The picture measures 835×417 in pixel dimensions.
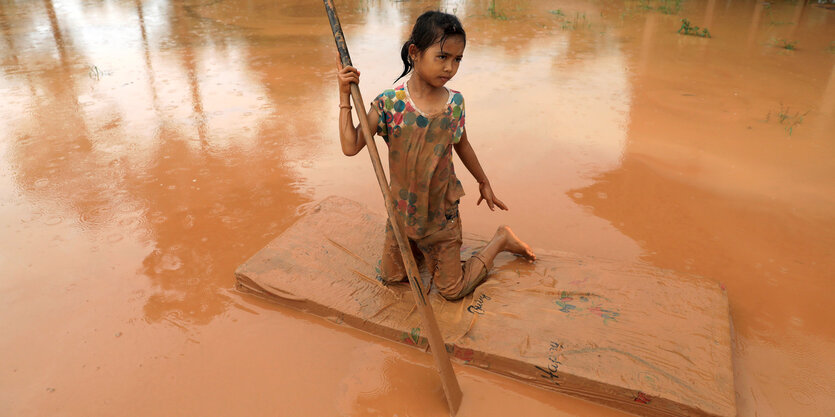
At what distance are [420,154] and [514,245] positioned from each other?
2.18ft

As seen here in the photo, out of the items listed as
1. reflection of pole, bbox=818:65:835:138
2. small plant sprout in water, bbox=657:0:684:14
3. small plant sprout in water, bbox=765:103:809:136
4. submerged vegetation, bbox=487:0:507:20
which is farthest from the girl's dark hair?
small plant sprout in water, bbox=657:0:684:14

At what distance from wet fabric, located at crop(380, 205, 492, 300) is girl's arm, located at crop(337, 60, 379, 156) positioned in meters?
0.45

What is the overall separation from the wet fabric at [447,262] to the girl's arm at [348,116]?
45 centimetres

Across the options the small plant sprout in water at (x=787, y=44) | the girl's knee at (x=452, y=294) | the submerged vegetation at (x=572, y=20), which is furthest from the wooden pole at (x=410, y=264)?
the small plant sprout in water at (x=787, y=44)

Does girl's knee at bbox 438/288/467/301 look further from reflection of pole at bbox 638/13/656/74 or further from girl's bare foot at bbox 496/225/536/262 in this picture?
reflection of pole at bbox 638/13/656/74

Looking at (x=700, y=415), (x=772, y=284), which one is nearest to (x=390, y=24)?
(x=772, y=284)

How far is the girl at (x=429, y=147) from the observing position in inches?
69.4

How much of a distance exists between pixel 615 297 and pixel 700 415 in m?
0.54

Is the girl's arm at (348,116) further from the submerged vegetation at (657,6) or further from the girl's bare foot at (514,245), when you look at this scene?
the submerged vegetation at (657,6)

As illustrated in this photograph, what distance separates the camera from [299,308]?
226 centimetres

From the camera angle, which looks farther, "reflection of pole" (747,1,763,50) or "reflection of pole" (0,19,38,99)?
"reflection of pole" (747,1,763,50)

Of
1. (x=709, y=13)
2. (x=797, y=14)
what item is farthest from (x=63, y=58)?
(x=797, y=14)

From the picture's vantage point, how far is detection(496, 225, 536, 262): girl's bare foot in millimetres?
2283

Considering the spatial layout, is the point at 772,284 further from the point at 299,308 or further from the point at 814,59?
the point at 814,59
